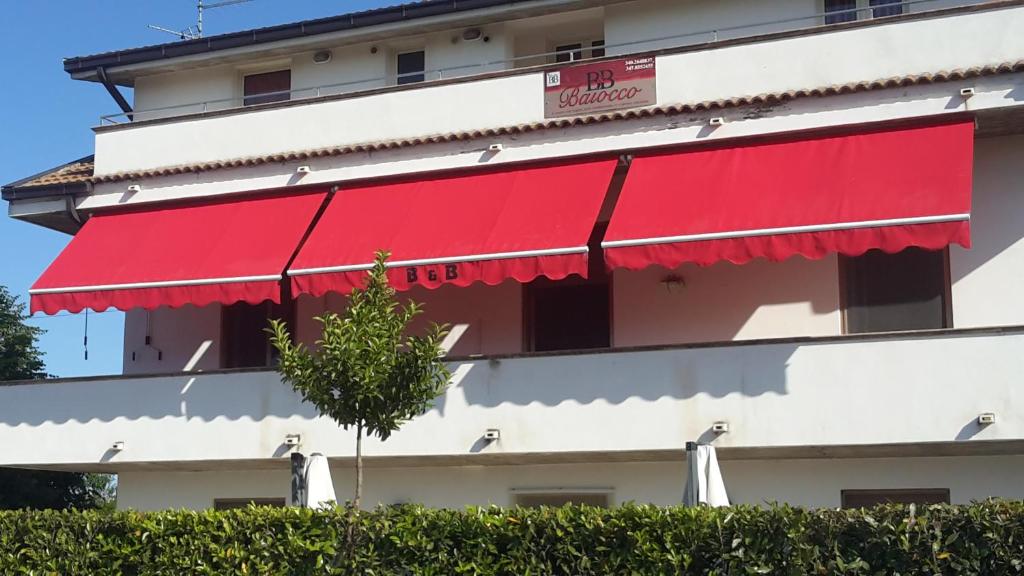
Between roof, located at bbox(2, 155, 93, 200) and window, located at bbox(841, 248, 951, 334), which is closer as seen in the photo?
window, located at bbox(841, 248, 951, 334)

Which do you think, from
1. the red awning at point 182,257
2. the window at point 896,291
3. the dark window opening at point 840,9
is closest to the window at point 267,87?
the red awning at point 182,257

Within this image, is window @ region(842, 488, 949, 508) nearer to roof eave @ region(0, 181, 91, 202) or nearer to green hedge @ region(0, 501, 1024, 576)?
green hedge @ region(0, 501, 1024, 576)

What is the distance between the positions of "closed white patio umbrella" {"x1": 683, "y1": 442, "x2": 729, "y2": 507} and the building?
5.28 ft

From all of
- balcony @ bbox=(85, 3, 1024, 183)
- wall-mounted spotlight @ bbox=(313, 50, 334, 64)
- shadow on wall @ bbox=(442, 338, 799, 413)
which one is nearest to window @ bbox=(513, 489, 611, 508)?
shadow on wall @ bbox=(442, 338, 799, 413)

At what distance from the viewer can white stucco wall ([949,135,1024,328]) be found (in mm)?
18016

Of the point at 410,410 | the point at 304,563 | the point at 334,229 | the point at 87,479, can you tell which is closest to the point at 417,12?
the point at 334,229

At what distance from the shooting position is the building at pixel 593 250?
1708 centimetres

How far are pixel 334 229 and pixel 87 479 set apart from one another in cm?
1292

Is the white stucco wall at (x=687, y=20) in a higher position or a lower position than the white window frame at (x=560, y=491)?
higher

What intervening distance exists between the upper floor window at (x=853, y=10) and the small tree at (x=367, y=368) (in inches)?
370

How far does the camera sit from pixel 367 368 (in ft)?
46.7

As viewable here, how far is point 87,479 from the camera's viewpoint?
29578mm

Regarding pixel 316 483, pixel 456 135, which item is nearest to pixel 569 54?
pixel 456 135

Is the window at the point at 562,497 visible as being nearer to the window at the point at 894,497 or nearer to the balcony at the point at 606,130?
the window at the point at 894,497
